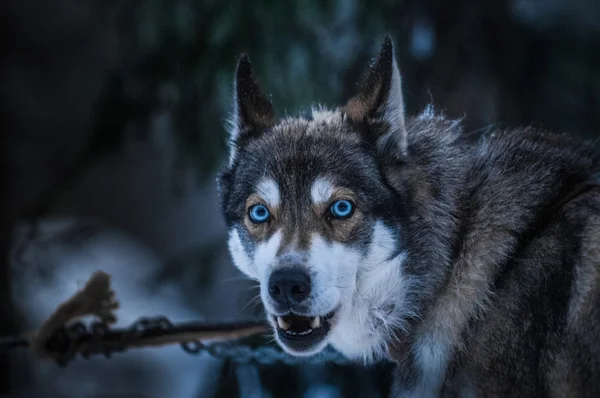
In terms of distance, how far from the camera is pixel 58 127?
8.06m

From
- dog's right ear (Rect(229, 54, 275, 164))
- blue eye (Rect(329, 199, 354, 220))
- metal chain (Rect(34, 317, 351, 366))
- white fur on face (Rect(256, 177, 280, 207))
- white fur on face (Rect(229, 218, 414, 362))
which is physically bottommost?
metal chain (Rect(34, 317, 351, 366))

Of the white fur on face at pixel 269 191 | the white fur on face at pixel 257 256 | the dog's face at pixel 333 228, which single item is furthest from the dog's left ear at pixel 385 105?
the white fur on face at pixel 257 256

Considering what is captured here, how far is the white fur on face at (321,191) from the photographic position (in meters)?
2.46

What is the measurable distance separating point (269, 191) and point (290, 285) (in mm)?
388

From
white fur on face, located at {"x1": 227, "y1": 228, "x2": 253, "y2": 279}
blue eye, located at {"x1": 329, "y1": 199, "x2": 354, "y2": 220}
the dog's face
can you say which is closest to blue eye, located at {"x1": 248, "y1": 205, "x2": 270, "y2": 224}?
the dog's face

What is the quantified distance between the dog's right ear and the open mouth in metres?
0.76

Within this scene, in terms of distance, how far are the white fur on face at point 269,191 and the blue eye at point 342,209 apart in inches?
8.0

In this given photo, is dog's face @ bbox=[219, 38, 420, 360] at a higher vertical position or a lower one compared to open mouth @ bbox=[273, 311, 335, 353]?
higher

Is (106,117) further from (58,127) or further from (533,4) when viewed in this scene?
(58,127)

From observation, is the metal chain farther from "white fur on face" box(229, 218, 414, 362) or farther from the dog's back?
the dog's back

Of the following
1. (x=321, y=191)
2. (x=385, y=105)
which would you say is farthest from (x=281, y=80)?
(x=321, y=191)

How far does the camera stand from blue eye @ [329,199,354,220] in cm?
245

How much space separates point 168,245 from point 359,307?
563 centimetres

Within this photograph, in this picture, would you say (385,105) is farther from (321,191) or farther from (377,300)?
(377,300)
